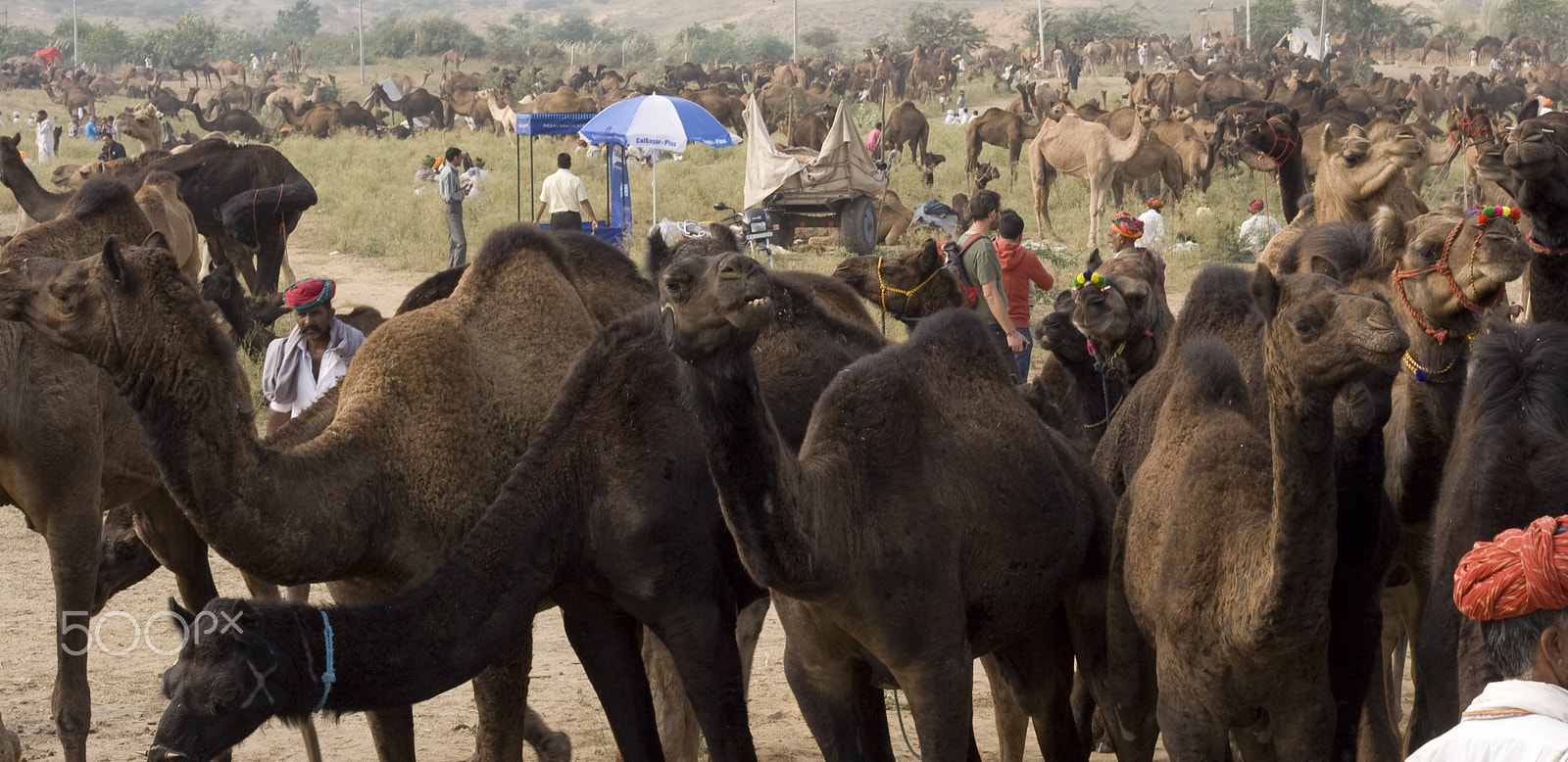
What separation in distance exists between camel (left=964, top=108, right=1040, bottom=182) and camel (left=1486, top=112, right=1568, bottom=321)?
2370 centimetres

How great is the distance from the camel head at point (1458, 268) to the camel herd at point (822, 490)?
2 cm

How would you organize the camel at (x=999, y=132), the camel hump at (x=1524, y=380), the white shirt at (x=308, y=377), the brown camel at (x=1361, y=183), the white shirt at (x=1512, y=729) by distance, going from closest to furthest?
1. the white shirt at (x=1512, y=729)
2. the camel hump at (x=1524, y=380)
3. the white shirt at (x=308, y=377)
4. the brown camel at (x=1361, y=183)
5. the camel at (x=999, y=132)

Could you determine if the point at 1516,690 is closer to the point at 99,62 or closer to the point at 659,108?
the point at 659,108

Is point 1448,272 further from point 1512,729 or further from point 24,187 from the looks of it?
point 24,187

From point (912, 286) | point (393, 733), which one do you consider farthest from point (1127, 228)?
point (393, 733)

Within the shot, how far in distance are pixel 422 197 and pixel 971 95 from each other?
87.4 feet

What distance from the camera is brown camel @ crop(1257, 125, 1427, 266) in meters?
8.58

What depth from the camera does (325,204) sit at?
27.4 m

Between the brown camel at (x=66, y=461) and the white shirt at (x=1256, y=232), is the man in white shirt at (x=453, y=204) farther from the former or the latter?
the brown camel at (x=66, y=461)

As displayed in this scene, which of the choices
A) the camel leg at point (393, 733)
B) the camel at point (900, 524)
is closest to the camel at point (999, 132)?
the camel at point (900, 524)

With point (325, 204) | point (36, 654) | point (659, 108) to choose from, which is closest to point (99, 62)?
point (325, 204)

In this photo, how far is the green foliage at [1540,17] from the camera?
65.8 metres

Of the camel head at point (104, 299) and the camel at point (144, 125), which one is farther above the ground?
the camel head at point (104, 299)

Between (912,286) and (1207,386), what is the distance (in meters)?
3.12
